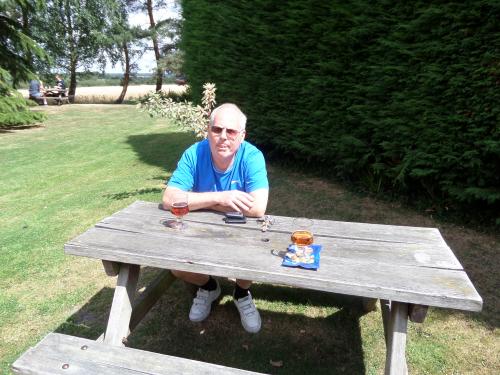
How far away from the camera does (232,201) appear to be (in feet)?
7.49

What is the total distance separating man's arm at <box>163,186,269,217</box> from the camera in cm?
229

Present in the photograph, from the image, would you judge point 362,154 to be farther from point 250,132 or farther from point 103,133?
point 103,133

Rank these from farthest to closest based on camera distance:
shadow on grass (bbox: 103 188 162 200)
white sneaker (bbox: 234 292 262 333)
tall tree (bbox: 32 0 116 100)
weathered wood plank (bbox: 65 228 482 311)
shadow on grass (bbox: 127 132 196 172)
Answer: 1. tall tree (bbox: 32 0 116 100)
2. shadow on grass (bbox: 127 132 196 172)
3. shadow on grass (bbox: 103 188 162 200)
4. white sneaker (bbox: 234 292 262 333)
5. weathered wood plank (bbox: 65 228 482 311)

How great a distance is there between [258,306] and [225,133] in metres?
1.42

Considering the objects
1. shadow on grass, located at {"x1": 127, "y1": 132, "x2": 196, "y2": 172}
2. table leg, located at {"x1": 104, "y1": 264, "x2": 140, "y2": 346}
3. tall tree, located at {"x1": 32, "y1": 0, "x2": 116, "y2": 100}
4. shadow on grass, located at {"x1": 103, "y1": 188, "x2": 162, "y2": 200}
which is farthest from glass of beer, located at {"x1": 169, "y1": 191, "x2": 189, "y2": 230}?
tall tree, located at {"x1": 32, "y1": 0, "x2": 116, "y2": 100}

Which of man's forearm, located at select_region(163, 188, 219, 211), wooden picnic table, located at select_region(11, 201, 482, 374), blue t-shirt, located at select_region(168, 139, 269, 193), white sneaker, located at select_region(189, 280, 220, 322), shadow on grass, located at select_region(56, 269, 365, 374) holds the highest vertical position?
blue t-shirt, located at select_region(168, 139, 269, 193)

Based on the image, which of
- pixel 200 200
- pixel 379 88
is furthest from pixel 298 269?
pixel 379 88

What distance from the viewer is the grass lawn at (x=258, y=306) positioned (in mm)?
2436

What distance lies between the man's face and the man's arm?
0.87ft

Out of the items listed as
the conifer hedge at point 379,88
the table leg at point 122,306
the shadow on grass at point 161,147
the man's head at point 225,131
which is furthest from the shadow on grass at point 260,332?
the shadow on grass at point 161,147

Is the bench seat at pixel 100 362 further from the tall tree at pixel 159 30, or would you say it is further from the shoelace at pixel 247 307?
the tall tree at pixel 159 30

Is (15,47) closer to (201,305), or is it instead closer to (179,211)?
(201,305)

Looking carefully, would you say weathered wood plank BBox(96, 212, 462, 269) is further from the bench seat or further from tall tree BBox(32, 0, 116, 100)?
tall tree BBox(32, 0, 116, 100)

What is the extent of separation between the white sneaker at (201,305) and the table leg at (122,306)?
0.68 meters
